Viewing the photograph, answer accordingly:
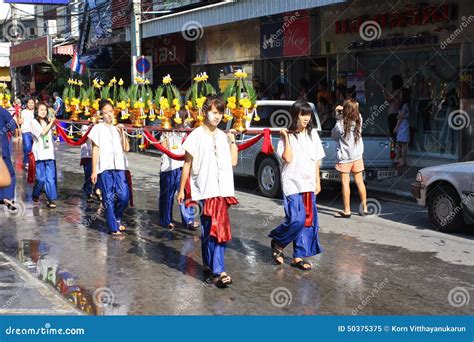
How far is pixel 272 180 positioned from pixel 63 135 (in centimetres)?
404

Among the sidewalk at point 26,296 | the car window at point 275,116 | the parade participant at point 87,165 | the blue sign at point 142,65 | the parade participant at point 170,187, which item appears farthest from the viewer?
the blue sign at point 142,65

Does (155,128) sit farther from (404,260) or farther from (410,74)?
(410,74)

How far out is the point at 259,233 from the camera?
30.3ft

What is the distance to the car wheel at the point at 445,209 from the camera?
8.95 metres

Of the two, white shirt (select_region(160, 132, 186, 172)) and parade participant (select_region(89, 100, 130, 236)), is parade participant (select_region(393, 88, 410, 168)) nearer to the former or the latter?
white shirt (select_region(160, 132, 186, 172))

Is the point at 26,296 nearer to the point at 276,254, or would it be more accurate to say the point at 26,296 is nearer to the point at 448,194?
the point at 276,254

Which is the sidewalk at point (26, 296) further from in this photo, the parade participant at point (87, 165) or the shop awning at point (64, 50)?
the shop awning at point (64, 50)

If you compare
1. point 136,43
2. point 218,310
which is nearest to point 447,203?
point 218,310
